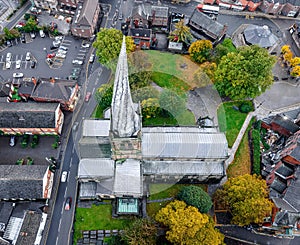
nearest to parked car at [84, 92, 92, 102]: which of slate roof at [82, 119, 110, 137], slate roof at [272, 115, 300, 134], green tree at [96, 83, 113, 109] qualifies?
green tree at [96, 83, 113, 109]

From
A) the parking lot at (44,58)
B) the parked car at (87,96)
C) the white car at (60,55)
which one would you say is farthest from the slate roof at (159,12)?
the parked car at (87,96)

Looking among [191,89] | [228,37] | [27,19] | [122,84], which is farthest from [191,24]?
[122,84]

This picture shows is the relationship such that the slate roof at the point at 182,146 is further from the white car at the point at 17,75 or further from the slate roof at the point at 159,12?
the slate roof at the point at 159,12

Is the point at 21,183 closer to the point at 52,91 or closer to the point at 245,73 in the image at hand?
the point at 52,91

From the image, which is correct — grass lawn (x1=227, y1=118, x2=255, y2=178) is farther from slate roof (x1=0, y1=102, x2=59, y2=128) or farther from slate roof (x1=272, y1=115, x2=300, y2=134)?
slate roof (x1=0, y1=102, x2=59, y2=128)

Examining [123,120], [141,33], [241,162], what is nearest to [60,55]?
[141,33]

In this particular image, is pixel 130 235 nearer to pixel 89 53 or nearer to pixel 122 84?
pixel 122 84

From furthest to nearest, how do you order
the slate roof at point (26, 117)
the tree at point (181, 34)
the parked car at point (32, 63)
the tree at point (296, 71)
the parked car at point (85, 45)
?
the parked car at point (85, 45)
the tree at point (181, 34)
the parked car at point (32, 63)
the tree at point (296, 71)
the slate roof at point (26, 117)
